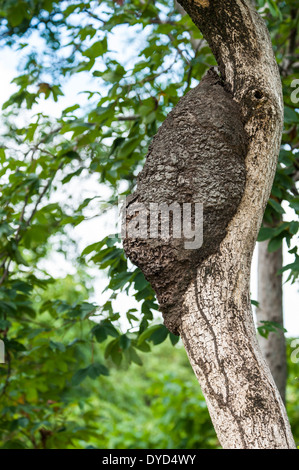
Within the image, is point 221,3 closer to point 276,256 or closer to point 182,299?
point 182,299

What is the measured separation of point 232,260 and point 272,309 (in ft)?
7.74

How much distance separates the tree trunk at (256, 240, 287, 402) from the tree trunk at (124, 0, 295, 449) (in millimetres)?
2033

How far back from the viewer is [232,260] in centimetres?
143

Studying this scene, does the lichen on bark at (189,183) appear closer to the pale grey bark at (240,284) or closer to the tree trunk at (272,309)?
the pale grey bark at (240,284)

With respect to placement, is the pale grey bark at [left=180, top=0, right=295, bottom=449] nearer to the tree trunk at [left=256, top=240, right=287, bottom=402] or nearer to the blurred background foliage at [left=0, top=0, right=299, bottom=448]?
the blurred background foliage at [left=0, top=0, right=299, bottom=448]

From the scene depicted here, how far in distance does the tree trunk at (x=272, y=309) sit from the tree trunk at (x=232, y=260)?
80.0 inches

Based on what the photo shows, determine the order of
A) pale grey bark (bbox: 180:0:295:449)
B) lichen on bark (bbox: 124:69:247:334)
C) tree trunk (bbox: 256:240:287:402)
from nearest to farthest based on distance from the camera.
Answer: pale grey bark (bbox: 180:0:295:449)
lichen on bark (bbox: 124:69:247:334)
tree trunk (bbox: 256:240:287:402)

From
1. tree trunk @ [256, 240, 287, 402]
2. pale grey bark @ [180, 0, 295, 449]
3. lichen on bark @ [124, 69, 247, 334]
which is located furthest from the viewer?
tree trunk @ [256, 240, 287, 402]

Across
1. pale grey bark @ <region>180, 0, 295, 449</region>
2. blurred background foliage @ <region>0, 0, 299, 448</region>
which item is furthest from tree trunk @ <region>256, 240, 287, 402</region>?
pale grey bark @ <region>180, 0, 295, 449</region>

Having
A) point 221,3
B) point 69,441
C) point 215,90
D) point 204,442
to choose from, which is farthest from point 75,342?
point 204,442

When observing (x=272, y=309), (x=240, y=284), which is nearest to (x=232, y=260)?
(x=240, y=284)

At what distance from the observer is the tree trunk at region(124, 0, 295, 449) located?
127cm

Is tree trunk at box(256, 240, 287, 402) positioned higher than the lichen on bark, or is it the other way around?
the lichen on bark

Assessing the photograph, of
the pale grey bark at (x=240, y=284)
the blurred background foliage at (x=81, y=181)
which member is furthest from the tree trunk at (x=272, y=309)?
the pale grey bark at (x=240, y=284)
